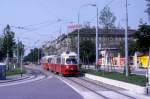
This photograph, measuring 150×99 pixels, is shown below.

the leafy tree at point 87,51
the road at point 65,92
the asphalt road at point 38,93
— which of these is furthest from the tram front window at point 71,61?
the leafy tree at point 87,51

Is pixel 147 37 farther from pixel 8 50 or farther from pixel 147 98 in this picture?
pixel 8 50

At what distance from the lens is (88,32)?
135750 mm

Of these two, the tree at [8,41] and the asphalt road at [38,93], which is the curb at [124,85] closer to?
the asphalt road at [38,93]

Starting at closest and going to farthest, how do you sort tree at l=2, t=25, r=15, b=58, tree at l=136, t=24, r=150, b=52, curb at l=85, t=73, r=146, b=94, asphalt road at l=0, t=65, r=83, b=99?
asphalt road at l=0, t=65, r=83, b=99, curb at l=85, t=73, r=146, b=94, tree at l=136, t=24, r=150, b=52, tree at l=2, t=25, r=15, b=58

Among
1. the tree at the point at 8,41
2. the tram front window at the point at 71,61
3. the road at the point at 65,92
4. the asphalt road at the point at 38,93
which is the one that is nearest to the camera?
the asphalt road at the point at 38,93

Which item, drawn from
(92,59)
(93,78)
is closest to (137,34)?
(93,78)

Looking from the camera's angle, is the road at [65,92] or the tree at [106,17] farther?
the tree at [106,17]

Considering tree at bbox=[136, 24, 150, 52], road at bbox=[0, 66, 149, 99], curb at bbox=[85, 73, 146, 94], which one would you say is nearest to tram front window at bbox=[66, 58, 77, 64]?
curb at bbox=[85, 73, 146, 94]

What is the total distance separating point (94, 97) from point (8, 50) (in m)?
47.8

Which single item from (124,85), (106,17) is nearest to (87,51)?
(106,17)

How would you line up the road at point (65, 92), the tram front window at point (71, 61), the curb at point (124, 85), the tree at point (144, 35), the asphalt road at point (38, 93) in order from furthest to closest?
the tram front window at point (71, 61)
the tree at point (144, 35)
the curb at point (124, 85)
the road at point (65, 92)
the asphalt road at point (38, 93)

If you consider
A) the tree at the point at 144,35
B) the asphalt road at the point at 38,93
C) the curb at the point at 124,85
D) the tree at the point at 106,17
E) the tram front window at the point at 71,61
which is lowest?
the asphalt road at the point at 38,93

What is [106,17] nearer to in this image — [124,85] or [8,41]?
[8,41]

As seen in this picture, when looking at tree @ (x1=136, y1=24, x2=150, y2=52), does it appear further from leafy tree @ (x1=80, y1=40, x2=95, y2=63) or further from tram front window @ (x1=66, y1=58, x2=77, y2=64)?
leafy tree @ (x1=80, y1=40, x2=95, y2=63)
